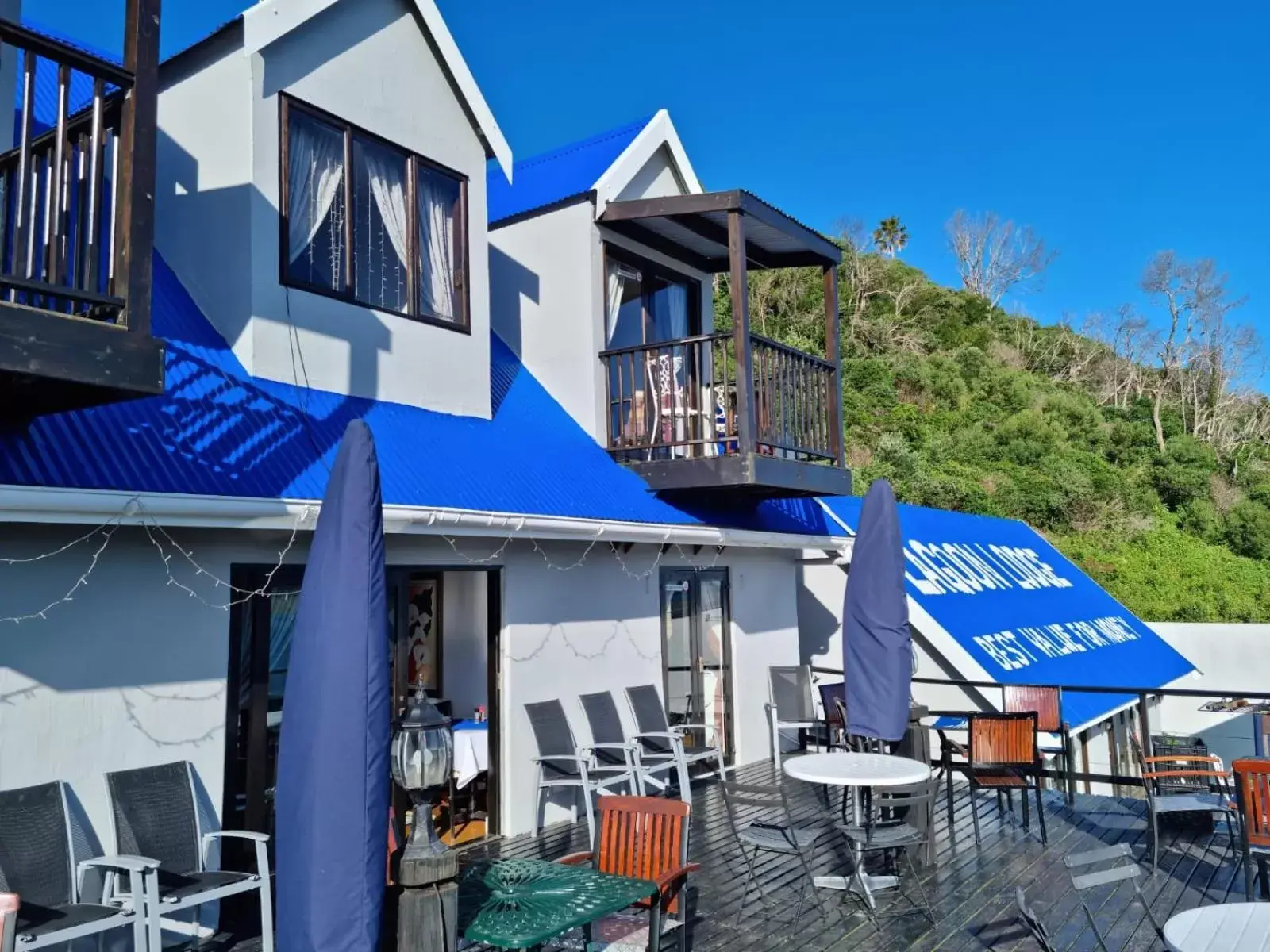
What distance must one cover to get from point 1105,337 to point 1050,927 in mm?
48159

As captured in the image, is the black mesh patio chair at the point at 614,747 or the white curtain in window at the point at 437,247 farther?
the white curtain in window at the point at 437,247

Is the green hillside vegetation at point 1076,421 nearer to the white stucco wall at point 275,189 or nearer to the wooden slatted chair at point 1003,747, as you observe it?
the wooden slatted chair at point 1003,747

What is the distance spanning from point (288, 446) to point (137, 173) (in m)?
2.26

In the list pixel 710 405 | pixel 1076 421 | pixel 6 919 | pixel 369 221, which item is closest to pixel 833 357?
pixel 710 405

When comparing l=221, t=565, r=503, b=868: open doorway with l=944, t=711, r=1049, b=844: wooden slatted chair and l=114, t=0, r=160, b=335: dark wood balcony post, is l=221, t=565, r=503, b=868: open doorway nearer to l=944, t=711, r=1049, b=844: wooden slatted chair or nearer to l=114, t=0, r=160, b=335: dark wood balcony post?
l=114, t=0, r=160, b=335: dark wood balcony post

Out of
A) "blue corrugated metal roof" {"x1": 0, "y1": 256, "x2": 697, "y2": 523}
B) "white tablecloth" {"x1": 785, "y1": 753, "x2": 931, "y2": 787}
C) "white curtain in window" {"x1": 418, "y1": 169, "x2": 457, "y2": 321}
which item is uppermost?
"white curtain in window" {"x1": 418, "y1": 169, "x2": 457, "y2": 321}

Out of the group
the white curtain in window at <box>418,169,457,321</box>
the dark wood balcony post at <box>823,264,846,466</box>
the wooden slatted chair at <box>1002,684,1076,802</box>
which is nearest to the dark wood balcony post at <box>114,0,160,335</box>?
the white curtain in window at <box>418,169,457,321</box>

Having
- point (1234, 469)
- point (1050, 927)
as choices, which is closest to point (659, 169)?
point (1050, 927)

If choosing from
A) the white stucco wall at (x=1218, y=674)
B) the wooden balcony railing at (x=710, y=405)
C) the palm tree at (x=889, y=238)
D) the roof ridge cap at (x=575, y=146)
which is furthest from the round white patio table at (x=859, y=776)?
the palm tree at (x=889, y=238)

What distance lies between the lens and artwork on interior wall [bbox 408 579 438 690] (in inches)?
426

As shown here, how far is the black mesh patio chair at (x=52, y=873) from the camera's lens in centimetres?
470

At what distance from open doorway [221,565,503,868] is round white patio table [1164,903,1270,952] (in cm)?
321

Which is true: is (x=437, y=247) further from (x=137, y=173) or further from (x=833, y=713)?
(x=833, y=713)

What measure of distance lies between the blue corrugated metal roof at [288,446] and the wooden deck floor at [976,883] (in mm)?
2963
